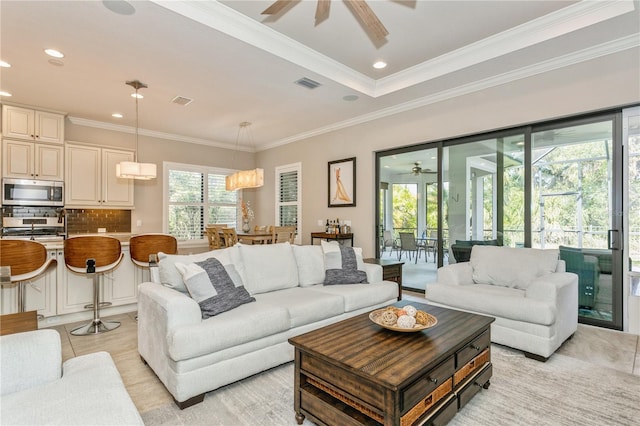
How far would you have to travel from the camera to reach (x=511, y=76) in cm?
388

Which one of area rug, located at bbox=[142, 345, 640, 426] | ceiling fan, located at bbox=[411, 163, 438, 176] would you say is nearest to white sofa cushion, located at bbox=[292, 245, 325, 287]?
area rug, located at bbox=[142, 345, 640, 426]

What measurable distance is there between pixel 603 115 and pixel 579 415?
10.2 ft

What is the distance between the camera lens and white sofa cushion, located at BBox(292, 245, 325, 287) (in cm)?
355

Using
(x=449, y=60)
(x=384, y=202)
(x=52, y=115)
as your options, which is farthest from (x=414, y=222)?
(x=52, y=115)

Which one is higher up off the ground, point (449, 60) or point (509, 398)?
point (449, 60)

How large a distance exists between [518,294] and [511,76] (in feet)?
8.39

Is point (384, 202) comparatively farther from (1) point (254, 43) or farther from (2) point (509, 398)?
(2) point (509, 398)

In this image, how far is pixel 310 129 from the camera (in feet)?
20.8

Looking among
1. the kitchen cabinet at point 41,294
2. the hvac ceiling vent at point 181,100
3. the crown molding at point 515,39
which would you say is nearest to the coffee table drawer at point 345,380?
the kitchen cabinet at point 41,294

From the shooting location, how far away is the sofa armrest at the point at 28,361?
133cm

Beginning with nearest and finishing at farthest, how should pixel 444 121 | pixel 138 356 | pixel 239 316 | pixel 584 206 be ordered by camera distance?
pixel 239 316, pixel 138 356, pixel 584 206, pixel 444 121

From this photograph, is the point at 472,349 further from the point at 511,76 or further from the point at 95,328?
the point at 95,328

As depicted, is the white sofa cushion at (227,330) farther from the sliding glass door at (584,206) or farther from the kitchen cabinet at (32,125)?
the kitchen cabinet at (32,125)

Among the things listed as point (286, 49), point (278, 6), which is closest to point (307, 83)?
point (286, 49)
